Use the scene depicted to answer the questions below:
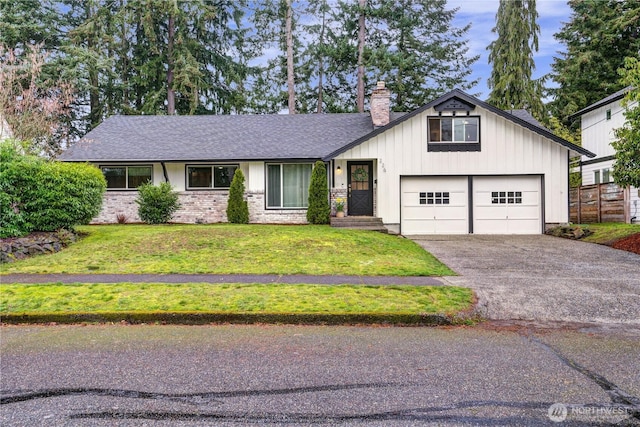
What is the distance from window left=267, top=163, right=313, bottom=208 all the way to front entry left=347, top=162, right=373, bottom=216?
1814 millimetres

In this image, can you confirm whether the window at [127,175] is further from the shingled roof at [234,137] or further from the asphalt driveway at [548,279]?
the asphalt driveway at [548,279]

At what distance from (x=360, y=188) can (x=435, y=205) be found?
302cm

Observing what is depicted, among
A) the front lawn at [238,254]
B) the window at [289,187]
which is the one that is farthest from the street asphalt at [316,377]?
the window at [289,187]

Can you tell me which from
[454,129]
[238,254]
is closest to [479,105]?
[454,129]

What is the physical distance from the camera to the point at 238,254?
34.4 ft

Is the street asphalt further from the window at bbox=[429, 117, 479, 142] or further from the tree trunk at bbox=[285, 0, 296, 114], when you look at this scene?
the tree trunk at bbox=[285, 0, 296, 114]

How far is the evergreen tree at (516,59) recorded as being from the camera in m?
32.1

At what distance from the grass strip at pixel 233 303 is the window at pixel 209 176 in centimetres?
1121

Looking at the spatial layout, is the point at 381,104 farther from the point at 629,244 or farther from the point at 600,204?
the point at 629,244

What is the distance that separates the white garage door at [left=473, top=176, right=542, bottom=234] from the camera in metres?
16.4

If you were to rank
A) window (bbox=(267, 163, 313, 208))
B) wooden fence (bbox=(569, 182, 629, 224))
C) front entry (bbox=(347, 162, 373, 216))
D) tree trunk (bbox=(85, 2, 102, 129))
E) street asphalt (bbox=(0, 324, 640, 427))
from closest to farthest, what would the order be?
1. street asphalt (bbox=(0, 324, 640, 427))
2. wooden fence (bbox=(569, 182, 629, 224))
3. front entry (bbox=(347, 162, 373, 216))
4. window (bbox=(267, 163, 313, 208))
5. tree trunk (bbox=(85, 2, 102, 129))

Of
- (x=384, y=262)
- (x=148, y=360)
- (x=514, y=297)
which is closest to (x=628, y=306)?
(x=514, y=297)

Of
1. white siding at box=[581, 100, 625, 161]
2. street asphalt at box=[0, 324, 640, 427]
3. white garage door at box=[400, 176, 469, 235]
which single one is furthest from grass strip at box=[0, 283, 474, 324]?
white siding at box=[581, 100, 625, 161]

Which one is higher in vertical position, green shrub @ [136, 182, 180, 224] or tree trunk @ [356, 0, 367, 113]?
tree trunk @ [356, 0, 367, 113]
